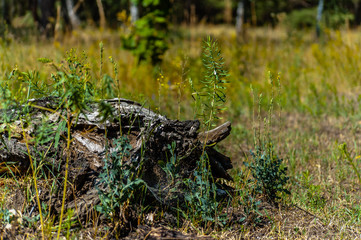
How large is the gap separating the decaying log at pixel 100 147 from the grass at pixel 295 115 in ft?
0.68

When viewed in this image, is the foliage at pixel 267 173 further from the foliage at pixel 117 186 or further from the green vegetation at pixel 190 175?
the foliage at pixel 117 186

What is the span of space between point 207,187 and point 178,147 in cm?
35

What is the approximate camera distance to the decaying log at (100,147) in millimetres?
2000

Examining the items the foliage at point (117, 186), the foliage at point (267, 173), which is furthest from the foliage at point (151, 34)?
the foliage at point (117, 186)

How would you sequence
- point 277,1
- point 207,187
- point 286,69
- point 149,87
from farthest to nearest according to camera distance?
point 277,1 < point 286,69 < point 149,87 < point 207,187

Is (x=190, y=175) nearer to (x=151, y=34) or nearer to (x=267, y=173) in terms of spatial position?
(x=267, y=173)

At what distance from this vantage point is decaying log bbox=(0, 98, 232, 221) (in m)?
2.00

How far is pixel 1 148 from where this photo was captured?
2.06m

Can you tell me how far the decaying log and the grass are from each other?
0.68 ft

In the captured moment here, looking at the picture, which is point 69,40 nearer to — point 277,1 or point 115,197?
point 115,197

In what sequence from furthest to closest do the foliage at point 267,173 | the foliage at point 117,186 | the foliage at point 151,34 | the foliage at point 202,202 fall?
1. the foliage at point 151,34
2. the foliage at point 267,173
3. the foliage at point 202,202
4. the foliage at point 117,186

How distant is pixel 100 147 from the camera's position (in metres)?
2.10

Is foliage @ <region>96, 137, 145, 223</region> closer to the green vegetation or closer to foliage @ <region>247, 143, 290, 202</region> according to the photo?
the green vegetation

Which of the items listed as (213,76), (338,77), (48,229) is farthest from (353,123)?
(48,229)
